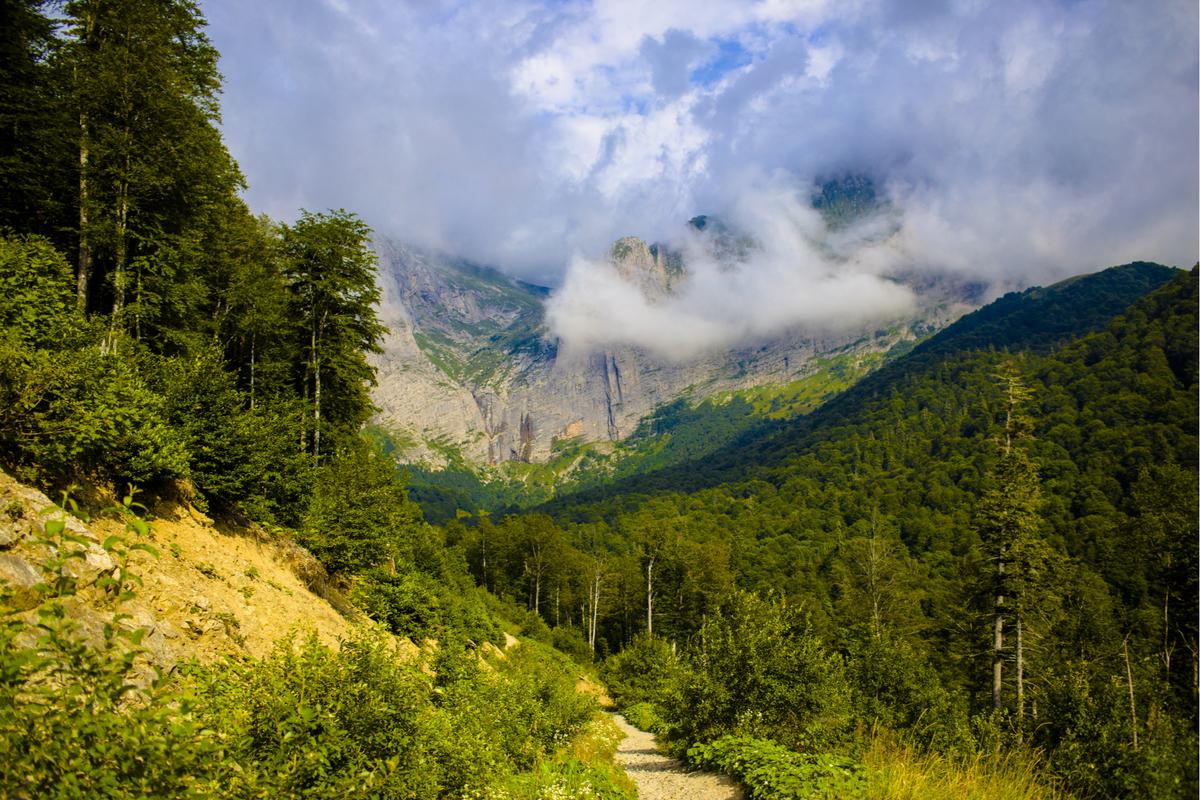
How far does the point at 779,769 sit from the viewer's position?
1322cm

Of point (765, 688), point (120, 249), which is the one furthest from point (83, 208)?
point (765, 688)

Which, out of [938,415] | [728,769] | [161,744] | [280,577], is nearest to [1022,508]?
[728,769]

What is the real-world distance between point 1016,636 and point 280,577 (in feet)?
99.6

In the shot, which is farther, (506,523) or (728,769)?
(506,523)

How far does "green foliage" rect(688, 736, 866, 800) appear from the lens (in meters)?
10.6

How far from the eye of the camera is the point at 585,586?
77.5 meters

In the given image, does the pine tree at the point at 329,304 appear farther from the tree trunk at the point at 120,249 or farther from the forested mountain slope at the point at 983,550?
the forested mountain slope at the point at 983,550

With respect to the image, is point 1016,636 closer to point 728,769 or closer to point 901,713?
point 901,713

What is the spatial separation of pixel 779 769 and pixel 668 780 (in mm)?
5901

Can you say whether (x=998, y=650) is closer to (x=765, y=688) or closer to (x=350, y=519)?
(x=765, y=688)

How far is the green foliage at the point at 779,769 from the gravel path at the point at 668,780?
16.2 inches

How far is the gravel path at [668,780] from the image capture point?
50.3ft

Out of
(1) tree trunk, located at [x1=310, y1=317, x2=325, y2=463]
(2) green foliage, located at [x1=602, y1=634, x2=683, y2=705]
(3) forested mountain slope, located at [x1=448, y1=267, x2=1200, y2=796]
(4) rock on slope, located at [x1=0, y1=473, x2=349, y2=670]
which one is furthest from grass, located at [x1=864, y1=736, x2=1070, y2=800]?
(2) green foliage, located at [x1=602, y1=634, x2=683, y2=705]

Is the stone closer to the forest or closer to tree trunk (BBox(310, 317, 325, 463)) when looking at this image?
the forest
